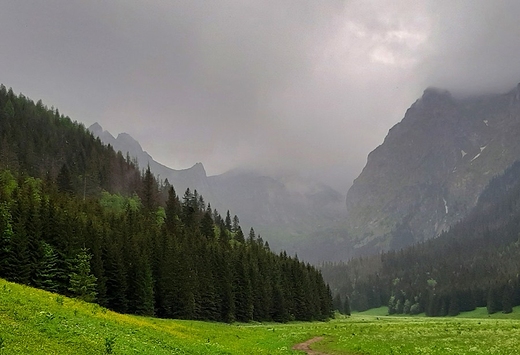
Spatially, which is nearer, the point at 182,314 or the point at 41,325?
the point at 41,325

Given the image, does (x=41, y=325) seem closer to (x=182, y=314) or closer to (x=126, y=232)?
(x=182, y=314)

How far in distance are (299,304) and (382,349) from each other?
8326 cm

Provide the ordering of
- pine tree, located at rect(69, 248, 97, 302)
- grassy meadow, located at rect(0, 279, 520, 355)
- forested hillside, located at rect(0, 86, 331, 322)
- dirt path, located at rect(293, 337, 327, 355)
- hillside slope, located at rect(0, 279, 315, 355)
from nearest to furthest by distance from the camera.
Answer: hillside slope, located at rect(0, 279, 315, 355) → grassy meadow, located at rect(0, 279, 520, 355) → dirt path, located at rect(293, 337, 327, 355) → pine tree, located at rect(69, 248, 97, 302) → forested hillside, located at rect(0, 86, 331, 322)

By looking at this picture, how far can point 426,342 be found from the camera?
41625mm

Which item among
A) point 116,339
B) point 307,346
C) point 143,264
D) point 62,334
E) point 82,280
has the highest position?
point 143,264

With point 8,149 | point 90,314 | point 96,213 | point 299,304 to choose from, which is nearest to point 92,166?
point 8,149

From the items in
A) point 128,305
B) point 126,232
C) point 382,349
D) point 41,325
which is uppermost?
point 126,232

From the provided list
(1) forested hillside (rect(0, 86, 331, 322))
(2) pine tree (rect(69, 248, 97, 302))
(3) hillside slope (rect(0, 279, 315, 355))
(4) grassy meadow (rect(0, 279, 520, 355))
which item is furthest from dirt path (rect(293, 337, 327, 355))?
(1) forested hillside (rect(0, 86, 331, 322))

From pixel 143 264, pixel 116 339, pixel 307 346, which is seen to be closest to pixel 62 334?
pixel 116 339

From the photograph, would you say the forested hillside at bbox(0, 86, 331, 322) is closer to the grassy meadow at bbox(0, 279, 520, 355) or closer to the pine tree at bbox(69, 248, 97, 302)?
the pine tree at bbox(69, 248, 97, 302)

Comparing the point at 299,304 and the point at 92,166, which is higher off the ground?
the point at 92,166

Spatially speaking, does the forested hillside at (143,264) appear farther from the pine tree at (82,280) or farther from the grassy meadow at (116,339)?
the grassy meadow at (116,339)

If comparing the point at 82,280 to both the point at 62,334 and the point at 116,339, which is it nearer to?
the point at 116,339

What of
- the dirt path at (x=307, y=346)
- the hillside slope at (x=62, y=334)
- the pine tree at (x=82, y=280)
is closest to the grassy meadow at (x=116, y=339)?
the hillside slope at (x=62, y=334)
